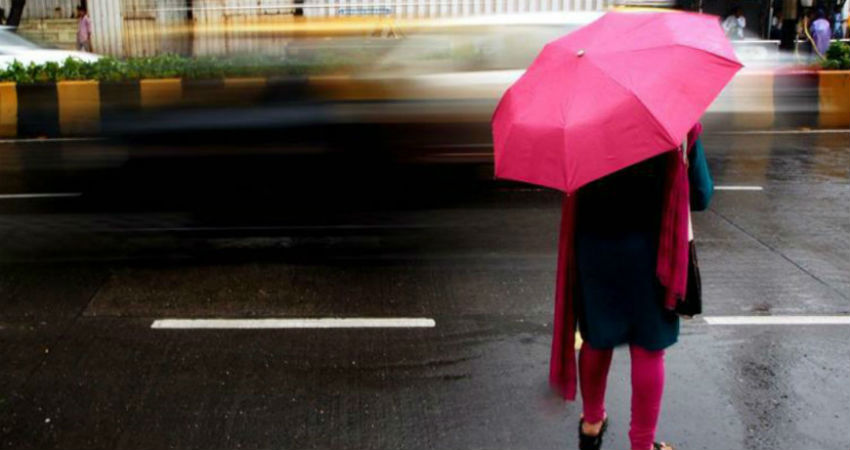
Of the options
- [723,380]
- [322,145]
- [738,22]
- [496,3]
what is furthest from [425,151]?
[738,22]

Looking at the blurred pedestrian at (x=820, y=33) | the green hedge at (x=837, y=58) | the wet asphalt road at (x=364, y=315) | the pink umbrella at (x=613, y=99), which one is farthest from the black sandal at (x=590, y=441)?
the blurred pedestrian at (x=820, y=33)

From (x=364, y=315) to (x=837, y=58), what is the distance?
37.0 feet

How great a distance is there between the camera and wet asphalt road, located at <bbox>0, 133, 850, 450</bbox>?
13.5 ft

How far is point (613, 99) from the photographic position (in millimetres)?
2936

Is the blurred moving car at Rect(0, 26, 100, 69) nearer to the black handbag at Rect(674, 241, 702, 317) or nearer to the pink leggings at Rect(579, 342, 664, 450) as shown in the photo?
the pink leggings at Rect(579, 342, 664, 450)

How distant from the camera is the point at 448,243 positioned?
6973 millimetres

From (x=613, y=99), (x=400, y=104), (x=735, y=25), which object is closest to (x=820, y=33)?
(x=735, y=25)

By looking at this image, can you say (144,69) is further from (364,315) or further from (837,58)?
(837,58)

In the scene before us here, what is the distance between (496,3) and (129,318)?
10124 mm

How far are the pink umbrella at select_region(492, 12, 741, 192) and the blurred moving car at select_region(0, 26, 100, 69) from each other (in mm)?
9311

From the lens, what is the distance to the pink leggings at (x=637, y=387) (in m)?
3.46

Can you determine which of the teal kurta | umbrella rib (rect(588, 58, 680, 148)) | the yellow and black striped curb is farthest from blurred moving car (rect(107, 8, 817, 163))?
umbrella rib (rect(588, 58, 680, 148))

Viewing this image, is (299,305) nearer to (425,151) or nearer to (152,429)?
(152,429)

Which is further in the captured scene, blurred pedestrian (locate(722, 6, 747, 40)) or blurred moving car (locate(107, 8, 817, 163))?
blurred pedestrian (locate(722, 6, 747, 40))
